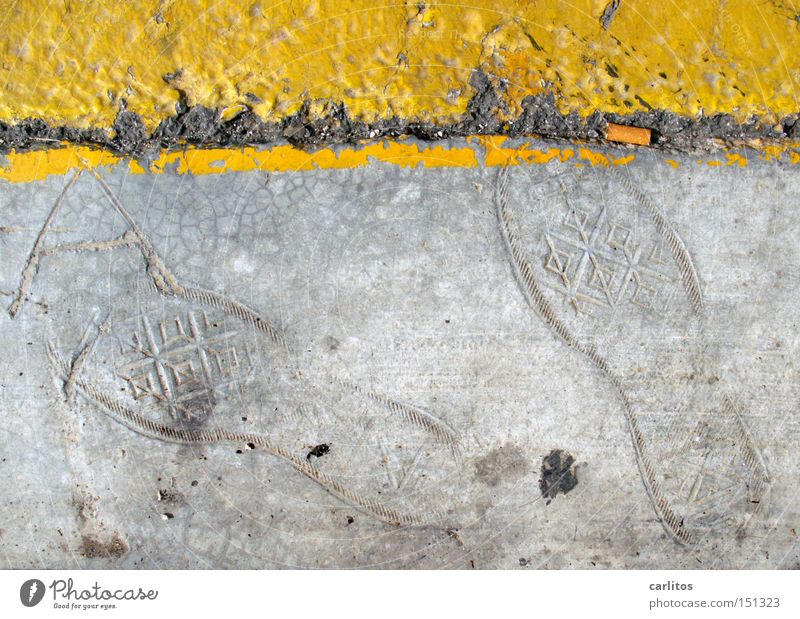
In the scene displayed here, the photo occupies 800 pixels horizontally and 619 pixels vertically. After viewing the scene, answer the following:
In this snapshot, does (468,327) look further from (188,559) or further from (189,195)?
(188,559)

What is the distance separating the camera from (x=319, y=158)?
3.09 meters

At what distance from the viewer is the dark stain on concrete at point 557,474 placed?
307cm

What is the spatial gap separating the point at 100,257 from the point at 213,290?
656 mm

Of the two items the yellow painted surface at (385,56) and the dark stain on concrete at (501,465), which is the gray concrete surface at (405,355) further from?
the yellow painted surface at (385,56)

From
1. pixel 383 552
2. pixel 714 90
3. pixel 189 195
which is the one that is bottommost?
pixel 383 552

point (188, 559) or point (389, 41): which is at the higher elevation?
point (389, 41)

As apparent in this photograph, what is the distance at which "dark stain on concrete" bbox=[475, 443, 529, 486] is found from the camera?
10.1ft

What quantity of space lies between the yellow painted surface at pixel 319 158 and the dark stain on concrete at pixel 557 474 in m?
1.65

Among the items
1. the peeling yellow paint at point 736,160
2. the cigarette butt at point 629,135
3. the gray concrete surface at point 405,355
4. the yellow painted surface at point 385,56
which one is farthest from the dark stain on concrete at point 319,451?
the peeling yellow paint at point 736,160

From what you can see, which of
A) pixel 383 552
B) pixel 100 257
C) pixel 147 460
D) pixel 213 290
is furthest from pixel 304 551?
pixel 100 257

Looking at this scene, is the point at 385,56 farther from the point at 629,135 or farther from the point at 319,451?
the point at 319,451

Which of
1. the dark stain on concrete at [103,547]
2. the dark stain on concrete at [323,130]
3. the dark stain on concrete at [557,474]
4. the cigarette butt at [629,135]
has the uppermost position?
the dark stain on concrete at [323,130]

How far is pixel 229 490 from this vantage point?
10.1ft
